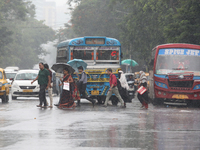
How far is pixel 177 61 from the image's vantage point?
2191cm

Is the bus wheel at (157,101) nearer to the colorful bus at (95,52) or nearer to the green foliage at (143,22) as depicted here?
the colorful bus at (95,52)

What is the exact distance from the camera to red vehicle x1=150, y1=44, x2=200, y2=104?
2100 cm

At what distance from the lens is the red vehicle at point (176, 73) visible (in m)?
21.0

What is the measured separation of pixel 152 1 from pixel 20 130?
83.1 ft

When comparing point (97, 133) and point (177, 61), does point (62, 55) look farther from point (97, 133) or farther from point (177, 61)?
point (97, 133)

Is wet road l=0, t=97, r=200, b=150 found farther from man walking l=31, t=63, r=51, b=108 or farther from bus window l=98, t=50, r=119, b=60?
bus window l=98, t=50, r=119, b=60

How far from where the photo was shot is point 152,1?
34.7 m

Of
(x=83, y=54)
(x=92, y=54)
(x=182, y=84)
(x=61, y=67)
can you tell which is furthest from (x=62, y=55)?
(x=182, y=84)

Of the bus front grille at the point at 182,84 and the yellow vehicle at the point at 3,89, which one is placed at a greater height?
the bus front grille at the point at 182,84

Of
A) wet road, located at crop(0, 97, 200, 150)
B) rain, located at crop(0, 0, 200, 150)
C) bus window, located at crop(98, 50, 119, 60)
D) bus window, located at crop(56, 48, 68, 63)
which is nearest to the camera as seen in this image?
wet road, located at crop(0, 97, 200, 150)

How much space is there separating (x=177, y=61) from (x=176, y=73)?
32.4 inches

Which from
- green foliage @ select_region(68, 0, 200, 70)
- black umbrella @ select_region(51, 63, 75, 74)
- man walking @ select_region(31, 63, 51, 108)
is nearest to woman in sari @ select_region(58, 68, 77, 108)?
black umbrella @ select_region(51, 63, 75, 74)

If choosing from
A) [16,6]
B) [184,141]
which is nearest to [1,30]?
[16,6]

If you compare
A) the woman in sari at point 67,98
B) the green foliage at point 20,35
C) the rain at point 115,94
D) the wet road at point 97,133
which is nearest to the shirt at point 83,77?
the rain at point 115,94
